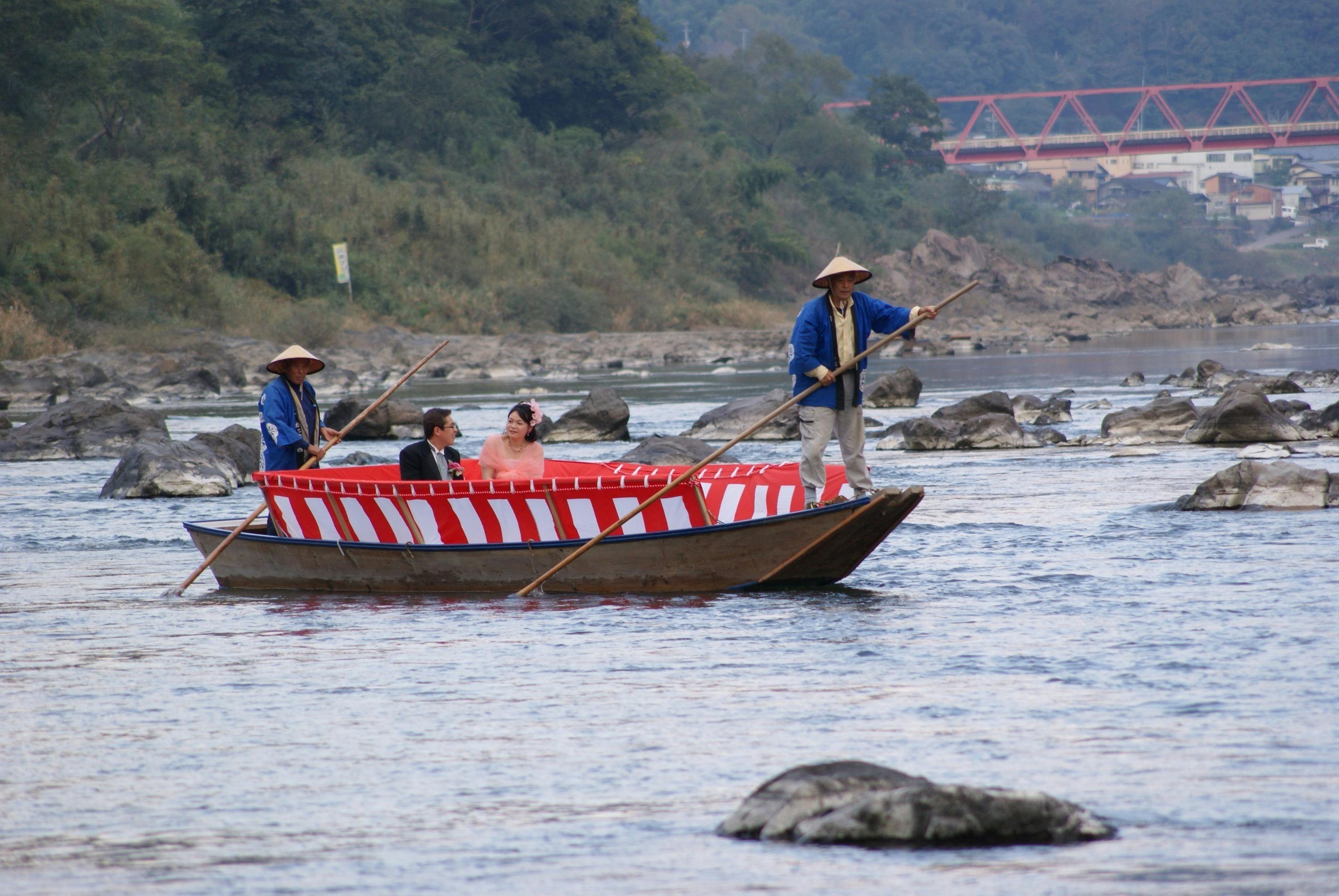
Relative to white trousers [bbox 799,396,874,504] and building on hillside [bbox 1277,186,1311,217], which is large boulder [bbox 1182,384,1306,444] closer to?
white trousers [bbox 799,396,874,504]

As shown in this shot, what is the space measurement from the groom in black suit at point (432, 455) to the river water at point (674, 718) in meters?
1.04

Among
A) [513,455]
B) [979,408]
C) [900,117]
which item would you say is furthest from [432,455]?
[900,117]

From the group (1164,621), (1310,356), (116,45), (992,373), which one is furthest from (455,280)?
(1164,621)

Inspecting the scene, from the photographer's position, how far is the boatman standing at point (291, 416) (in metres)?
11.1

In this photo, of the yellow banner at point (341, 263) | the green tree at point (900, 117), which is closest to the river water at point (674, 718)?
the yellow banner at point (341, 263)

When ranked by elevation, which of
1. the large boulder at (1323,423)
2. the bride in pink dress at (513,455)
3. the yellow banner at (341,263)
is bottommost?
the large boulder at (1323,423)

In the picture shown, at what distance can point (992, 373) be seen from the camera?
37.3m

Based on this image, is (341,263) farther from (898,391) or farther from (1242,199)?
(1242,199)

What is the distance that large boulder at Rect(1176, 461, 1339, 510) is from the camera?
12.5 metres

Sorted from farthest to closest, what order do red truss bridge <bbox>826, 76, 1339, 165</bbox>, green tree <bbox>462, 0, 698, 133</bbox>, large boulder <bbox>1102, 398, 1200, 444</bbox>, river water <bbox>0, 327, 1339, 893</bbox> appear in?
red truss bridge <bbox>826, 76, 1339, 165</bbox>
green tree <bbox>462, 0, 698, 133</bbox>
large boulder <bbox>1102, 398, 1200, 444</bbox>
river water <bbox>0, 327, 1339, 893</bbox>

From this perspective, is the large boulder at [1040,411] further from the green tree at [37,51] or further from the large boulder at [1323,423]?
the green tree at [37,51]

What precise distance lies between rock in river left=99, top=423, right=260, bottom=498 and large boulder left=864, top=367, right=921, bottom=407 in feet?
41.9

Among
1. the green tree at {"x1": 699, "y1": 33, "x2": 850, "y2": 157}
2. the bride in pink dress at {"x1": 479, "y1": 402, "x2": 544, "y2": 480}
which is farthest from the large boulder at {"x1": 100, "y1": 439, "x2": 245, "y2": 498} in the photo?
the green tree at {"x1": 699, "y1": 33, "x2": 850, "y2": 157}

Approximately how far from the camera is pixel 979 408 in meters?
21.3
